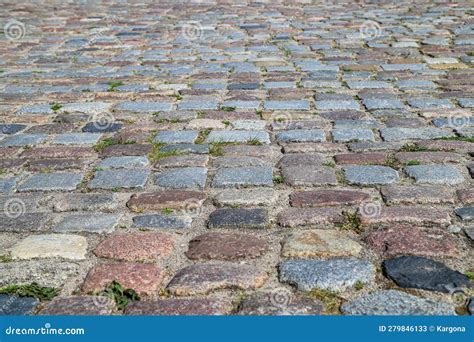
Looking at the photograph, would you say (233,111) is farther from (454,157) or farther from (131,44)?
(131,44)

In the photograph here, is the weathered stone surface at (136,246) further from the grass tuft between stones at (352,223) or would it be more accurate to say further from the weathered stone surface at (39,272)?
the grass tuft between stones at (352,223)

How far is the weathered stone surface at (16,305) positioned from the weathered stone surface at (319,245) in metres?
0.94

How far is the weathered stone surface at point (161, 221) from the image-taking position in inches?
97.8

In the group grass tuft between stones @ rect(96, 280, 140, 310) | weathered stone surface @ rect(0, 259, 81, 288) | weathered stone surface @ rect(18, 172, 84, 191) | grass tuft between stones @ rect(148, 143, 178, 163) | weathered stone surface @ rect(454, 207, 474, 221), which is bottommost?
grass tuft between stones @ rect(148, 143, 178, 163)

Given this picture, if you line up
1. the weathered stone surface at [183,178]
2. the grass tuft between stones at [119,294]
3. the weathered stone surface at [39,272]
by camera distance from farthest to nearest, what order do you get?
the weathered stone surface at [183,178] → the weathered stone surface at [39,272] → the grass tuft between stones at [119,294]

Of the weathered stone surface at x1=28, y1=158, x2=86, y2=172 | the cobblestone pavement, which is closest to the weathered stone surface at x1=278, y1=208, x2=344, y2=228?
the cobblestone pavement

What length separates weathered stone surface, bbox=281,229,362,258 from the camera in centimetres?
218

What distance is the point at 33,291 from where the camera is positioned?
199 cm

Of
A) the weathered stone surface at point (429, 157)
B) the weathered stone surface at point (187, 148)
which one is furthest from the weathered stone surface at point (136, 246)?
the weathered stone surface at point (429, 157)

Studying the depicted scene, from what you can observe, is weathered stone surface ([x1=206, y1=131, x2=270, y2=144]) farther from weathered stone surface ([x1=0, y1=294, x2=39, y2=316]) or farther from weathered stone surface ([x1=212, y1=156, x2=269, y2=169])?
weathered stone surface ([x1=0, y1=294, x2=39, y2=316])

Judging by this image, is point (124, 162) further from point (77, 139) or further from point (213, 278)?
point (213, 278)

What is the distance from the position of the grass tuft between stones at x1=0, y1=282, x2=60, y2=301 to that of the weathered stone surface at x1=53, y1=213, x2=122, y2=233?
1.49 ft

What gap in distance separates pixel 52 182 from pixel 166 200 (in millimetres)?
722

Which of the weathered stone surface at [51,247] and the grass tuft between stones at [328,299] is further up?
the grass tuft between stones at [328,299]
